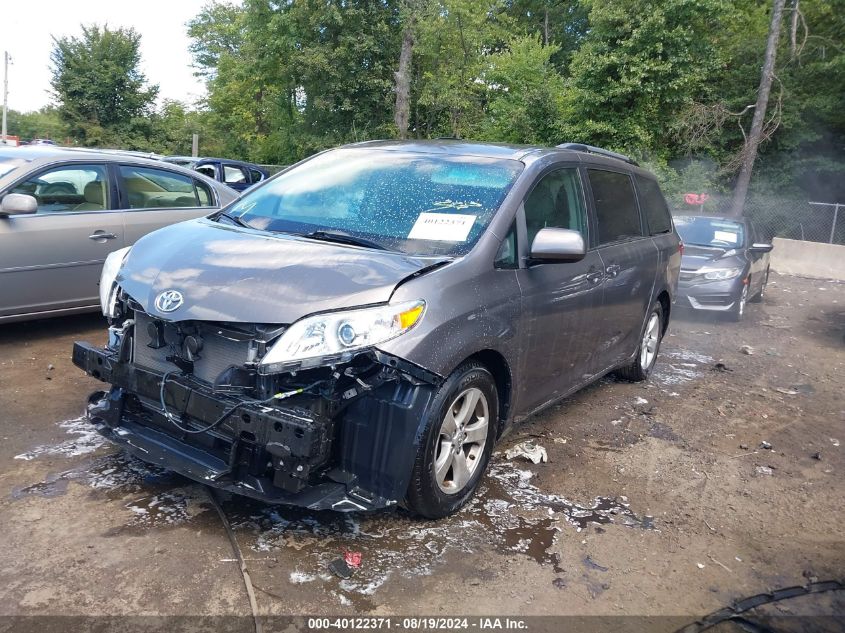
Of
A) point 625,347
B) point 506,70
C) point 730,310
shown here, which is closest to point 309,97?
point 506,70

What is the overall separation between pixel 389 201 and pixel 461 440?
1.40m

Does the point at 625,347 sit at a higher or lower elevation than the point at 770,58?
lower

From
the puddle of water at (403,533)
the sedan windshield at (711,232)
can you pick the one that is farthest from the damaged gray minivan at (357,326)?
the sedan windshield at (711,232)

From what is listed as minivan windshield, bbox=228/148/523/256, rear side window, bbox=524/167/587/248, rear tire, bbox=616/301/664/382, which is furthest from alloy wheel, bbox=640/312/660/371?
minivan windshield, bbox=228/148/523/256

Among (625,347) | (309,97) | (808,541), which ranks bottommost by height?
(808,541)

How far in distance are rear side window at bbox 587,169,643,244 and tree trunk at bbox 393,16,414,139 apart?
2135 cm

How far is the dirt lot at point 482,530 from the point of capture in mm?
2906

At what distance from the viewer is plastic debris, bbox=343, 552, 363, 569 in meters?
3.11

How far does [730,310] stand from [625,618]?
26.4 ft

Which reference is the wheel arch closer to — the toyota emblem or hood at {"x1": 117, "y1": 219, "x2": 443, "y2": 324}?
hood at {"x1": 117, "y1": 219, "x2": 443, "y2": 324}

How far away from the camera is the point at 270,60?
2920 cm

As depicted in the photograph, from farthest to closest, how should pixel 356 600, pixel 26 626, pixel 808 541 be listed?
1. pixel 808 541
2. pixel 356 600
3. pixel 26 626

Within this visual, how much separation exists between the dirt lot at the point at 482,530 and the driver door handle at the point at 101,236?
1188mm

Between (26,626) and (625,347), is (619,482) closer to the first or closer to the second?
(625,347)
